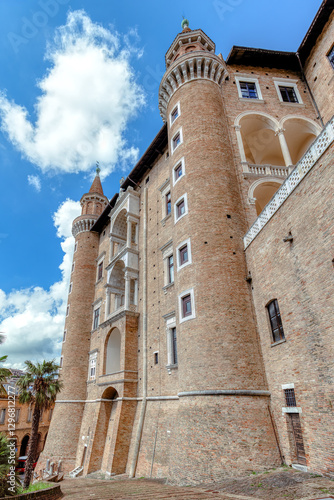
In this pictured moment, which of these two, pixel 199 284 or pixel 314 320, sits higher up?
pixel 199 284

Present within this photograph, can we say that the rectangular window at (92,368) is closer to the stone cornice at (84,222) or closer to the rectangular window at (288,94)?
the stone cornice at (84,222)

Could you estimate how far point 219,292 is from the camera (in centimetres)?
1328

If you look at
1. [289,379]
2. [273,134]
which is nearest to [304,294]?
[289,379]

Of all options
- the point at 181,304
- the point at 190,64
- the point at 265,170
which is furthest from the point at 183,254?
the point at 190,64

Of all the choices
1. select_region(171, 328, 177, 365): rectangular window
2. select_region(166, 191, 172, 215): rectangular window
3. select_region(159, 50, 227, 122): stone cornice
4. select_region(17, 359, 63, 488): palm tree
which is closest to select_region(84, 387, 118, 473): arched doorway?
select_region(17, 359, 63, 488): palm tree

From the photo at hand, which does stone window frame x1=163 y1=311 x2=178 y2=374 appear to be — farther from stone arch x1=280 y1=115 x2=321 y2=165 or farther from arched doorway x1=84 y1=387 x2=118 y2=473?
stone arch x1=280 y1=115 x2=321 y2=165

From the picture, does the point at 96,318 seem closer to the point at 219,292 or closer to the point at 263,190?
the point at 219,292

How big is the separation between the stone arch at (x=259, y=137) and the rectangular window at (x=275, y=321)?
30.0 feet

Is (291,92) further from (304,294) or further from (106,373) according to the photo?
(106,373)

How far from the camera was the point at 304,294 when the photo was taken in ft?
31.9

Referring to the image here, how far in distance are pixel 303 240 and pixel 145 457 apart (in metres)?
13.8

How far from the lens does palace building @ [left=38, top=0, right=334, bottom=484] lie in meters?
9.73

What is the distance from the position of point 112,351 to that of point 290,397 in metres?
15.7

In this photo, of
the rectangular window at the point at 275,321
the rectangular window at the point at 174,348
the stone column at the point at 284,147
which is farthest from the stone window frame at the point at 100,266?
the rectangular window at the point at 275,321
